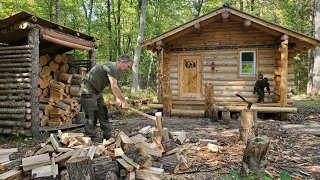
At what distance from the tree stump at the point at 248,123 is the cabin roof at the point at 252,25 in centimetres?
586

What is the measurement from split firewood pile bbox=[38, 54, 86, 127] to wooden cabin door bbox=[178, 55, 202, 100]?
16.1 feet

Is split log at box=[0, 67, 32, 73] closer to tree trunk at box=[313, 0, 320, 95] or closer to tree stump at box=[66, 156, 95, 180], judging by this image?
tree stump at box=[66, 156, 95, 180]

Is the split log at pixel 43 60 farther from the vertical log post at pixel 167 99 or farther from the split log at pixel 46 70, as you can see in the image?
the vertical log post at pixel 167 99

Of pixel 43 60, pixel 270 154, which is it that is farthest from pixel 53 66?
pixel 270 154

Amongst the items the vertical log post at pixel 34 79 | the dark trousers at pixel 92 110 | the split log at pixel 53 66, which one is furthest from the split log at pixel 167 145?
the split log at pixel 53 66

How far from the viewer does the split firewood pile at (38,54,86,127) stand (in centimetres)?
830

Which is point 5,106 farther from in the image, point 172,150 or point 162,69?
point 162,69

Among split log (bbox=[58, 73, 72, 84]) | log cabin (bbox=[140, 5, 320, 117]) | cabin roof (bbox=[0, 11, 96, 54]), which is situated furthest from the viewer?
log cabin (bbox=[140, 5, 320, 117])

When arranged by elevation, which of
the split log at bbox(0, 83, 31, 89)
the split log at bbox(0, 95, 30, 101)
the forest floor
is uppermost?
the split log at bbox(0, 83, 31, 89)

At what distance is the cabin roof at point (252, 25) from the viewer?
9961 mm

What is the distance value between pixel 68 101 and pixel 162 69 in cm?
439

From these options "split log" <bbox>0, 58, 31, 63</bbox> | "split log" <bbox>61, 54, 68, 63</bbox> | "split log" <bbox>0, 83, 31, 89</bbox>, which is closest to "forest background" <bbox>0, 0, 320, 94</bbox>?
"split log" <bbox>61, 54, 68, 63</bbox>

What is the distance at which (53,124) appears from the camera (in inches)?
324

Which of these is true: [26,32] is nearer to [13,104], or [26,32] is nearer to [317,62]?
[13,104]
